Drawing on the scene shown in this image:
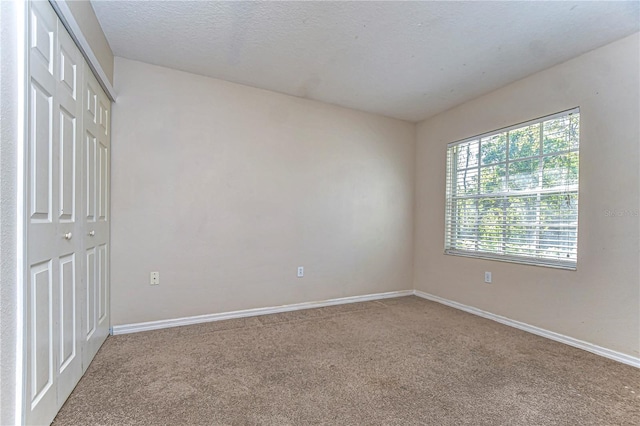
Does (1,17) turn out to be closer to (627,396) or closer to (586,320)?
(627,396)

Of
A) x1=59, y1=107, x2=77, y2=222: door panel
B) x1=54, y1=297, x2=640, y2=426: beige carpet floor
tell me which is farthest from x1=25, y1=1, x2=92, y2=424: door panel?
x1=54, y1=297, x2=640, y2=426: beige carpet floor

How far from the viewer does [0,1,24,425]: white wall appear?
1.07 meters

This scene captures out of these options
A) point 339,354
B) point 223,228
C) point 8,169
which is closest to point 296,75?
point 223,228

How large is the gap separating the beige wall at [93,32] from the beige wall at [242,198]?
8.3 inches

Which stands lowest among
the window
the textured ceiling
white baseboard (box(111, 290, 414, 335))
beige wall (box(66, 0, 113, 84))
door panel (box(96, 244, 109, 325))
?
white baseboard (box(111, 290, 414, 335))

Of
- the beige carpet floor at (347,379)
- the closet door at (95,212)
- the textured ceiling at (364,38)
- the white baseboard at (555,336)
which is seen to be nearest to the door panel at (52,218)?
the closet door at (95,212)

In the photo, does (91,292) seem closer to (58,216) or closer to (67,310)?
(67,310)

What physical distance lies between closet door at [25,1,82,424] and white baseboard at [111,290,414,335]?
0.80 metres

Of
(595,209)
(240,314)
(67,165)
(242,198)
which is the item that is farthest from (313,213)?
(595,209)

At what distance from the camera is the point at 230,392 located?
1.70 meters

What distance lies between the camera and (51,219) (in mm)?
1416

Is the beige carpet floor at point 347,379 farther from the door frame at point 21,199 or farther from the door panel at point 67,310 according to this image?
the door frame at point 21,199

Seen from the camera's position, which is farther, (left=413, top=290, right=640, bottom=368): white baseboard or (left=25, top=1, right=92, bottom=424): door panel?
(left=413, top=290, right=640, bottom=368): white baseboard

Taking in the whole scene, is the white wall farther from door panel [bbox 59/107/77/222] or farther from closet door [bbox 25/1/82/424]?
door panel [bbox 59/107/77/222]
